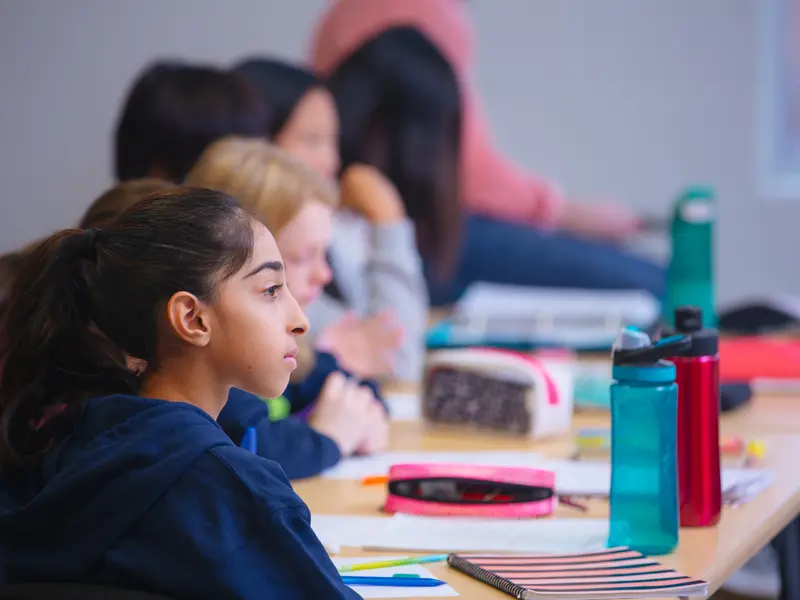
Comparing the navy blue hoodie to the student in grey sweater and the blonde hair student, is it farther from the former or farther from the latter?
the student in grey sweater

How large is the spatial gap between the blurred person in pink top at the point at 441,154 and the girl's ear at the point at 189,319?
6.86ft

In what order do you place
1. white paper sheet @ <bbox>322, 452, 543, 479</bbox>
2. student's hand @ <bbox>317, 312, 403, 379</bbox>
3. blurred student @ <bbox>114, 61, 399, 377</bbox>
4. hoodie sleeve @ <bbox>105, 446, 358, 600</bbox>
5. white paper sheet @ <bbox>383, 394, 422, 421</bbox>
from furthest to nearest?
blurred student @ <bbox>114, 61, 399, 377</bbox>
student's hand @ <bbox>317, 312, 403, 379</bbox>
white paper sheet @ <bbox>383, 394, 422, 421</bbox>
white paper sheet @ <bbox>322, 452, 543, 479</bbox>
hoodie sleeve @ <bbox>105, 446, 358, 600</bbox>

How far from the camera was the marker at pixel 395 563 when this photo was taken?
1051 millimetres

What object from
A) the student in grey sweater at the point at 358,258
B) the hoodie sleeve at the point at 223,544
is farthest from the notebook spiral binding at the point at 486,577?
the student in grey sweater at the point at 358,258

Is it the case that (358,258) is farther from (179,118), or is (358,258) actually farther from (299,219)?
(299,219)

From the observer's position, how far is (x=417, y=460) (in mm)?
1500

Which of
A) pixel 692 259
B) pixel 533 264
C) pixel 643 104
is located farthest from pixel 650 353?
pixel 643 104

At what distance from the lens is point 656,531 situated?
1087 millimetres

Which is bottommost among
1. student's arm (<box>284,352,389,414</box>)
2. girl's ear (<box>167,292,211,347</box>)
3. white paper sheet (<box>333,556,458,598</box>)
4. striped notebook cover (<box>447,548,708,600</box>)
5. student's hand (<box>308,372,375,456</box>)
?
→ white paper sheet (<box>333,556,458,598</box>)

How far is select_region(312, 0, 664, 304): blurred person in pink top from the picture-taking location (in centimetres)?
314

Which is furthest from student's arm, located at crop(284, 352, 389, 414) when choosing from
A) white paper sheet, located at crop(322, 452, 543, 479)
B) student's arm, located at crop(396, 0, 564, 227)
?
student's arm, located at crop(396, 0, 564, 227)

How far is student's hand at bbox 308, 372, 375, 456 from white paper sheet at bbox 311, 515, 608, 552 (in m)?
0.29

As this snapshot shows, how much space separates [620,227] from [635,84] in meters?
0.43

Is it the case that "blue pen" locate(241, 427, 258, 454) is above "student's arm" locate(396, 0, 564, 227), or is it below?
below
